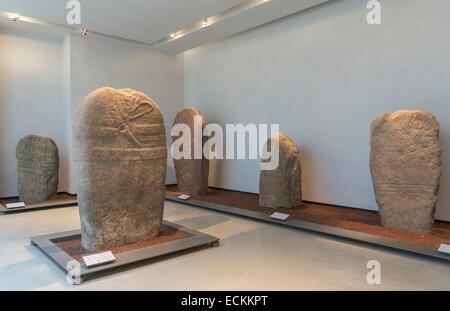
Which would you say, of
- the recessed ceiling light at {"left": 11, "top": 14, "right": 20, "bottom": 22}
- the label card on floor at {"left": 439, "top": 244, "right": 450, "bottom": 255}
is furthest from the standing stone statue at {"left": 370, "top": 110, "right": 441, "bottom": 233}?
the recessed ceiling light at {"left": 11, "top": 14, "right": 20, "bottom": 22}

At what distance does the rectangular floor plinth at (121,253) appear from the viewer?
8.57ft

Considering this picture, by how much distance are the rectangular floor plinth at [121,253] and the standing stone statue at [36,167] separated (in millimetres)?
2369

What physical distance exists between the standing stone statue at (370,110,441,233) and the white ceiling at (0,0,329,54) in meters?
2.40

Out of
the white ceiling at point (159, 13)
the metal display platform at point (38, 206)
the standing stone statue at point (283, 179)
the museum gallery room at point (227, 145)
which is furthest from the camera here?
the white ceiling at point (159, 13)

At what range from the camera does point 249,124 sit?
650 centimetres

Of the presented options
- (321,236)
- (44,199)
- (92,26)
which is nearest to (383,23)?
(321,236)

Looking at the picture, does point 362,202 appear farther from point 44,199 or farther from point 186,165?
point 44,199

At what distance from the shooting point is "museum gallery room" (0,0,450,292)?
115 inches

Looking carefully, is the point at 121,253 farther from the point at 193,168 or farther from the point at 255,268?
the point at 193,168

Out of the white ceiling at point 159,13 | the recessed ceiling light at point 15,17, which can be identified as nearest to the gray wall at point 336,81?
the white ceiling at point 159,13

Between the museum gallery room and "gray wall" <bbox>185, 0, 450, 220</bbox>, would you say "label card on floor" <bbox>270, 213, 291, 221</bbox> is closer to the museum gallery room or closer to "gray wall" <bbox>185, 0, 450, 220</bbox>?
the museum gallery room

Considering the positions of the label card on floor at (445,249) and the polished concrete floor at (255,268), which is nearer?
the polished concrete floor at (255,268)

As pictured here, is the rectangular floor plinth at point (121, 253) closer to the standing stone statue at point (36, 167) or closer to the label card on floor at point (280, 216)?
the label card on floor at point (280, 216)

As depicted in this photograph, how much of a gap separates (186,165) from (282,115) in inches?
78.2
